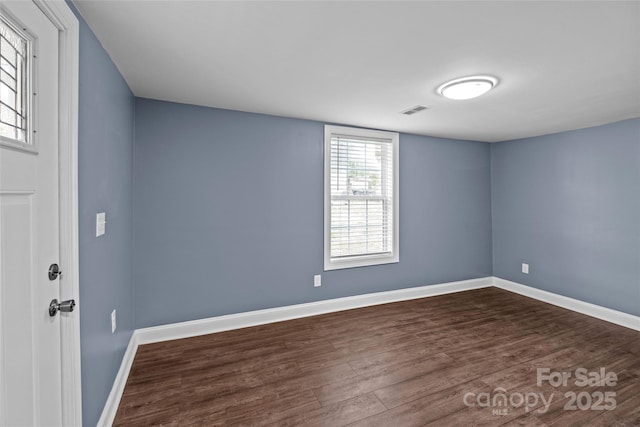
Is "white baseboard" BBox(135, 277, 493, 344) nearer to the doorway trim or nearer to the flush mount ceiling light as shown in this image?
the doorway trim

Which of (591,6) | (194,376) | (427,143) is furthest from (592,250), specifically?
(194,376)

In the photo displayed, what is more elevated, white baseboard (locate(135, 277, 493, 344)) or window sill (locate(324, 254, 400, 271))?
window sill (locate(324, 254, 400, 271))

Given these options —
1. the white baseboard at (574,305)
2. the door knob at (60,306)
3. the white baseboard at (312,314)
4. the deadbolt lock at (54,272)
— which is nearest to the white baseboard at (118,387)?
the white baseboard at (312,314)

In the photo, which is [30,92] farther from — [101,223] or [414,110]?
[414,110]

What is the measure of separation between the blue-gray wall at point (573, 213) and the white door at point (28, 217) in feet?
16.2

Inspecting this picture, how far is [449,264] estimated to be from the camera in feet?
14.3

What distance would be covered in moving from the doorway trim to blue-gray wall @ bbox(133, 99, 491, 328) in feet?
4.96

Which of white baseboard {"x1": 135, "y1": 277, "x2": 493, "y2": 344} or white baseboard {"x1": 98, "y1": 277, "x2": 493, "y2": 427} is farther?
white baseboard {"x1": 135, "y1": 277, "x2": 493, "y2": 344}

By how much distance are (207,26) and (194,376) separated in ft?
7.82

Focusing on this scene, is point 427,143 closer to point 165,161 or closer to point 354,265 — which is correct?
point 354,265

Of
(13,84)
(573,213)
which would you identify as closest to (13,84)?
(13,84)

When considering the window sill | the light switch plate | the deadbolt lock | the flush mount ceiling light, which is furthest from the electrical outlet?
the flush mount ceiling light

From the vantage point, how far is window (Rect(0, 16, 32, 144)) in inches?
37.1

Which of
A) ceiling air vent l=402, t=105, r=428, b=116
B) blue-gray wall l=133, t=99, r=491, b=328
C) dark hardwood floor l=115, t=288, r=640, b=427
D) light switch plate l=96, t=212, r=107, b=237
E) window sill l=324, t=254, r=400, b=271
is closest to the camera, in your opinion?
light switch plate l=96, t=212, r=107, b=237
